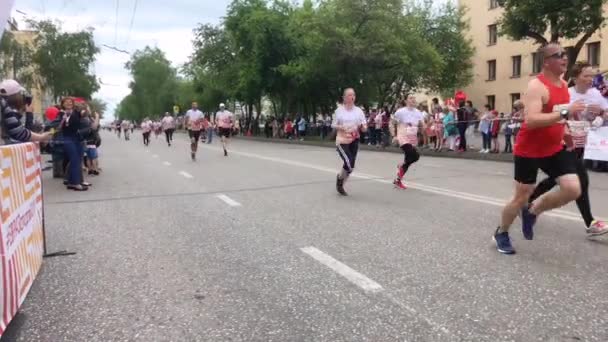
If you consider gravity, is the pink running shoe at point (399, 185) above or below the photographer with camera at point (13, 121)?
below

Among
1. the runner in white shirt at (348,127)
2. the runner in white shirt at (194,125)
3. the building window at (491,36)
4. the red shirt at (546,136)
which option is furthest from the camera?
the building window at (491,36)

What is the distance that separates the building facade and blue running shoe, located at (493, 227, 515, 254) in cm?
4480

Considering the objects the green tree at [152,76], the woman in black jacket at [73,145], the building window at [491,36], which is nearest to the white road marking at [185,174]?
the woman in black jacket at [73,145]

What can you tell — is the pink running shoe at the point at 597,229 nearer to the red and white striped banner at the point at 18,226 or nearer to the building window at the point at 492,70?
the red and white striped banner at the point at 18,226

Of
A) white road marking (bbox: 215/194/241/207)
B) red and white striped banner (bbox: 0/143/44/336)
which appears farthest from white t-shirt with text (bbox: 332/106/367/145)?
red and white striped banner (bbox: 0/143/44/336)

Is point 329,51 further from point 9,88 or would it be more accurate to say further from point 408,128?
point 9,88

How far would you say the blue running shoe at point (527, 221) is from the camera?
5.80 metres

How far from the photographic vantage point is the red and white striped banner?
11.4 ft

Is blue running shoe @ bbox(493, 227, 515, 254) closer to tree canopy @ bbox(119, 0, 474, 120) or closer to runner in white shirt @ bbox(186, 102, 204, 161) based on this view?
runner in white shirt @ bbox(186, 102, 204, 161)

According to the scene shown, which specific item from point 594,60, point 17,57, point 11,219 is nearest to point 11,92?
point 11,219

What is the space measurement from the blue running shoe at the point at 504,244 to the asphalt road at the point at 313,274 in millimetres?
90

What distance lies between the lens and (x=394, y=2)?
115 ft

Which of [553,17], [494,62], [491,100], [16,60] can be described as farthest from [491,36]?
[16,60]

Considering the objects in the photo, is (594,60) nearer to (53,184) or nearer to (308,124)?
(308,124)
